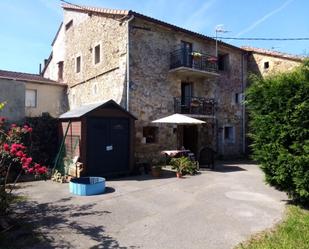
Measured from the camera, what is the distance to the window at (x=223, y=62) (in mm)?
20047

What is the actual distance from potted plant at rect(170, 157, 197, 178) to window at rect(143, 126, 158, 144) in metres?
3.19

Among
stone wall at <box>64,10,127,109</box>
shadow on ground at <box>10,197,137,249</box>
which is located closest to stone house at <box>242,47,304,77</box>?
stone wall at <box>64,10,127,109</box>

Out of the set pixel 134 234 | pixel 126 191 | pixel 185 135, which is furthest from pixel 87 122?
pixel 185 135

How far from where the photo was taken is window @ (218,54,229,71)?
2005 cm

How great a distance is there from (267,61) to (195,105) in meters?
7.19

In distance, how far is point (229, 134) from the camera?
20281 mm

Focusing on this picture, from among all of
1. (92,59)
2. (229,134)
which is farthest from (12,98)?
(229,134)

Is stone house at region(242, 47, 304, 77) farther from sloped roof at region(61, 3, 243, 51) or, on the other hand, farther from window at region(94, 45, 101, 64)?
window at region(94, 45, 101, 64)

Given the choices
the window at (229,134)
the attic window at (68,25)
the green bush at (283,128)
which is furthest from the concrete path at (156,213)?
the attic window at (68,25)

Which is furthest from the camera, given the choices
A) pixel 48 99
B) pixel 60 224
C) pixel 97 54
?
pixel 48 99

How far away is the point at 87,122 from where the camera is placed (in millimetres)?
10992

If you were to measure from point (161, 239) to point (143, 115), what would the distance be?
32.8 ft

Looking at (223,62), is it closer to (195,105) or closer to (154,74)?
(195,105)

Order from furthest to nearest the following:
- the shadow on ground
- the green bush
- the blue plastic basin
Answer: the blue plastic basin
the green bush
the shadow on ground
